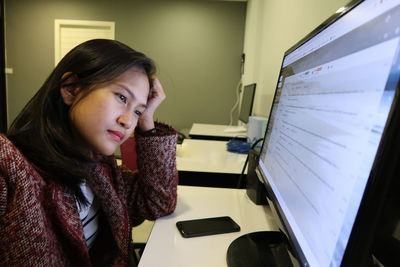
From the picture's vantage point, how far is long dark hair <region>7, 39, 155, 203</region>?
0.58m

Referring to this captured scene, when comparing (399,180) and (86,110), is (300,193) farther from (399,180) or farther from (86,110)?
(86,110)

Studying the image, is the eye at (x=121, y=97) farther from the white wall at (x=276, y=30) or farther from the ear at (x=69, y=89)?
the white wall at (x=276, y=30)

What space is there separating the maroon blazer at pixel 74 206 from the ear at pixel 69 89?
17 cm

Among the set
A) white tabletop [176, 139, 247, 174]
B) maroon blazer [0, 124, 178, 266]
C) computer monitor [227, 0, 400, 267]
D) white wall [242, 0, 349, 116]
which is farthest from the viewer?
white tabletop [176, 139, 247, 174]

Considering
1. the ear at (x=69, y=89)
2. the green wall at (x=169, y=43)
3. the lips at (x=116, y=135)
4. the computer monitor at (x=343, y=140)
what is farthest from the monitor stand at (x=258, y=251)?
the green wall at (x=169, y=43)

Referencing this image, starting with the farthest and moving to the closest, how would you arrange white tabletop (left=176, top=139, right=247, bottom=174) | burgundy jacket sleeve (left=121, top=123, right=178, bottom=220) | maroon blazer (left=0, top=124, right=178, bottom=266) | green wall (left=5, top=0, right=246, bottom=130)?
green wall (left=5, top=0, right=246, bottom=130) < white tabletop (left=176, top=139, right=247, bottom=174) < burgundy jacket sleeve (left=121, top=123, right=178, bottom=220) < maroon blazer (left=0, top=124, right=178, bottom=266)

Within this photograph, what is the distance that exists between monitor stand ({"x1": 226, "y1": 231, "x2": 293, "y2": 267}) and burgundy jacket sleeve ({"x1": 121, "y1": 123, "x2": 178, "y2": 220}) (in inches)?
9.8

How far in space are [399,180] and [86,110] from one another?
1.97 ft

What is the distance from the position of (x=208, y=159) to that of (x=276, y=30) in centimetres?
107

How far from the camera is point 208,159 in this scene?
4.45 ft

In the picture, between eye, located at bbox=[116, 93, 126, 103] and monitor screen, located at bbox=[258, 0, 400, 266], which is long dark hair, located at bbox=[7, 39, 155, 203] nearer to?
eye, located at bbox=[116, 93, 126, 103]

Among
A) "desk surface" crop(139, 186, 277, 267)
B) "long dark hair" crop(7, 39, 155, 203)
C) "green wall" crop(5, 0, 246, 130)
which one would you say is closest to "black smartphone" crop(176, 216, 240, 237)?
"desk surface" crop(139, 186, 277, 267)

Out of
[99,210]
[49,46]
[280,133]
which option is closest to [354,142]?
[280,133]

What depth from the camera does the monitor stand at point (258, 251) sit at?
527 millimetres
